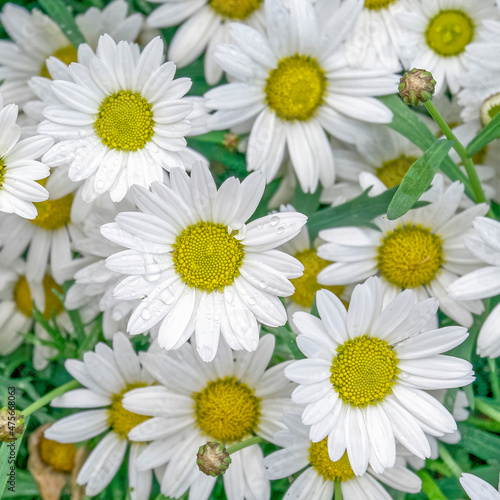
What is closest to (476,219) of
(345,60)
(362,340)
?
(362,340)

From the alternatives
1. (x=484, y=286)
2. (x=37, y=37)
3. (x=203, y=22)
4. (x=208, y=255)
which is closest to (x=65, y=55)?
(x=37, y=37)

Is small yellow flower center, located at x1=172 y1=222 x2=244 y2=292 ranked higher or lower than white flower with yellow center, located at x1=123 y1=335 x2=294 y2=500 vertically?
higher

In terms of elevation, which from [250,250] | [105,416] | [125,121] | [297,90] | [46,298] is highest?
[297,90]

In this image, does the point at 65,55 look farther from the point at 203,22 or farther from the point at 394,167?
the point at 394,167

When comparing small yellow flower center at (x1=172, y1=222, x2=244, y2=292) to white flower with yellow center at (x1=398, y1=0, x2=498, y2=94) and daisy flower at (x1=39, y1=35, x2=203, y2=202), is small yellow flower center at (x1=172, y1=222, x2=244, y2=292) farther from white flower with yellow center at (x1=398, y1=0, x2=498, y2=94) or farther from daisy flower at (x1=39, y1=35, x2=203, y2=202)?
white flower with yellow center at (x1=398, y1=0, x2=498, y2=94)

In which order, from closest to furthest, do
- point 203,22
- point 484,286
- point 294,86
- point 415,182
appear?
point 415,182, point 484,286, point 294,86, point 203,22

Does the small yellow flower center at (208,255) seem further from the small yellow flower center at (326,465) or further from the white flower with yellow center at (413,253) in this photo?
the small yellow flower center at (326,465)

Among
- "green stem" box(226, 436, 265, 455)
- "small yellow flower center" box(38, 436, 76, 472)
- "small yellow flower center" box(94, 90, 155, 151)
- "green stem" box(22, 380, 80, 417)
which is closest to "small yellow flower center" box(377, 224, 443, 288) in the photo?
"green stem" box(226, 436, 265, 455)
